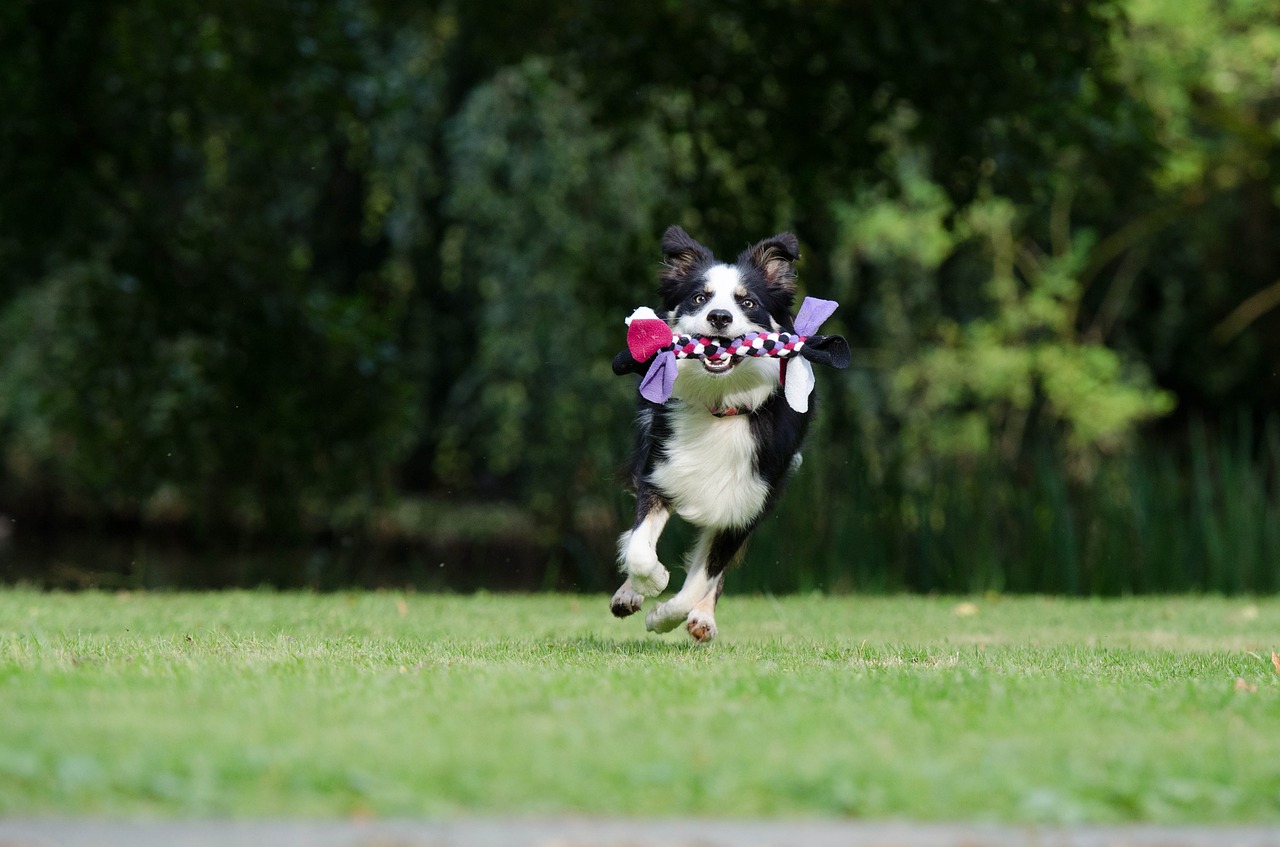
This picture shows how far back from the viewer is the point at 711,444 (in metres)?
6.88

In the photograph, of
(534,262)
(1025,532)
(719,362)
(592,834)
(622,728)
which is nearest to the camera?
(592,834)

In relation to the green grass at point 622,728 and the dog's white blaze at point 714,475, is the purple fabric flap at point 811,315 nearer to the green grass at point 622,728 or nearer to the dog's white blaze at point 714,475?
the dog's white blaze at point 714,475

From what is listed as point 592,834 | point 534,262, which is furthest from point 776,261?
point 534,262

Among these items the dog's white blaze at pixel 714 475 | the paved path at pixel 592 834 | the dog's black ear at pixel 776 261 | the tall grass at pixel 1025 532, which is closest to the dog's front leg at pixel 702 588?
the dog's white blaze at pixel 714 475

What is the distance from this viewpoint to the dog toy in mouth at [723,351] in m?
6.66

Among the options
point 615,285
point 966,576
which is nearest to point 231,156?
point 615,285

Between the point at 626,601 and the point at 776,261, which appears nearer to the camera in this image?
the point at 626,601

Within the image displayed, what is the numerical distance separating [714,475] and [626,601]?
66 centimetres

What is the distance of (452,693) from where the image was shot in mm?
4984

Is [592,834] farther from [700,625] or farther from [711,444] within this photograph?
[711,444]

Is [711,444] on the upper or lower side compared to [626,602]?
upper

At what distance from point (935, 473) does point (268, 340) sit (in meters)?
5.51

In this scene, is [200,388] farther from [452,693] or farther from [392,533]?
[452,693]

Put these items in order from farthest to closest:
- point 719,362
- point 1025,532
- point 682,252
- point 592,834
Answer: point 1025,532 → point 682,252 → point 719,362 → point 592,834
